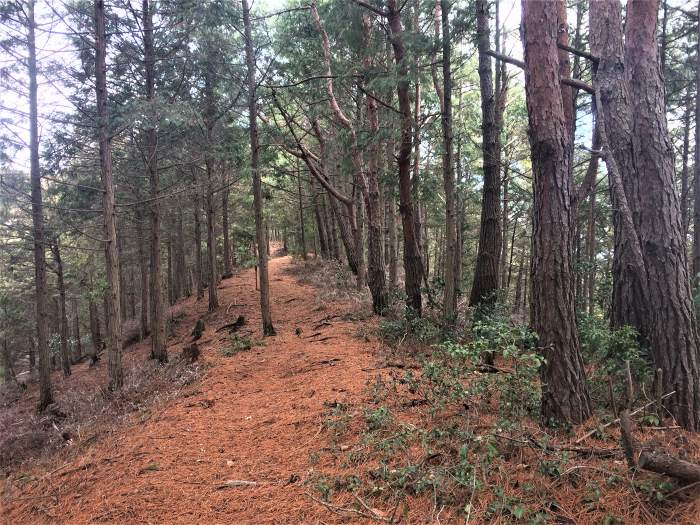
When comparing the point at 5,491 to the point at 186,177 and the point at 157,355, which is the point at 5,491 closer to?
the point at 157,355

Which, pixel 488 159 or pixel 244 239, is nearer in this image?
pixel 488 159

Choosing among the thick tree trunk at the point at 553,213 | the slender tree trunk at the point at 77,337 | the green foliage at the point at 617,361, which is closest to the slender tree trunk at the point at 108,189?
the thick tree trunk at the point at 553,213

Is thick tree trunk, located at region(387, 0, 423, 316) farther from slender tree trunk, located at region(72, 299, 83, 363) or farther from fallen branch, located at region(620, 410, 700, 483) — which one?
slender tree trunk, located at region(72, 299, 83, 363)

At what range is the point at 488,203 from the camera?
815 cm

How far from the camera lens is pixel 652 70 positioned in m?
4.33

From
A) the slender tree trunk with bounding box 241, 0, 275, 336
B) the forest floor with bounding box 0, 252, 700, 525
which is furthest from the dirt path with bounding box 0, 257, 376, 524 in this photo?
the slender tree trunk with bounding box 241, 0, 275, 336

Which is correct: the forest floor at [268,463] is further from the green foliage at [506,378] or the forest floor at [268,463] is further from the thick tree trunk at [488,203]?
the thick tree trunk at [488,203]

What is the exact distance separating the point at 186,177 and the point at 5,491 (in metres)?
12.7

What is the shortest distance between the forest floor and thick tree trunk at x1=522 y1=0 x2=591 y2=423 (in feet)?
2.44

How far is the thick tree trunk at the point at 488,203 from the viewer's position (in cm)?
770

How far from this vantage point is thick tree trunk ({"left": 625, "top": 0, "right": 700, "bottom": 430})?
3807 mm

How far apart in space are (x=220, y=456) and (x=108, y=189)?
684 cm

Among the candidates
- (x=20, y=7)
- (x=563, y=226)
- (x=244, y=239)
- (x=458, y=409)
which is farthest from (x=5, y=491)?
(x=244, y=239)

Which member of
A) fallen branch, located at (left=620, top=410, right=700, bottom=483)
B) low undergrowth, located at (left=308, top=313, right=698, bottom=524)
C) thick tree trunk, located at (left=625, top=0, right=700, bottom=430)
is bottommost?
low undergrowth, located at (left=308, top=313, right=698, bottom=524)
